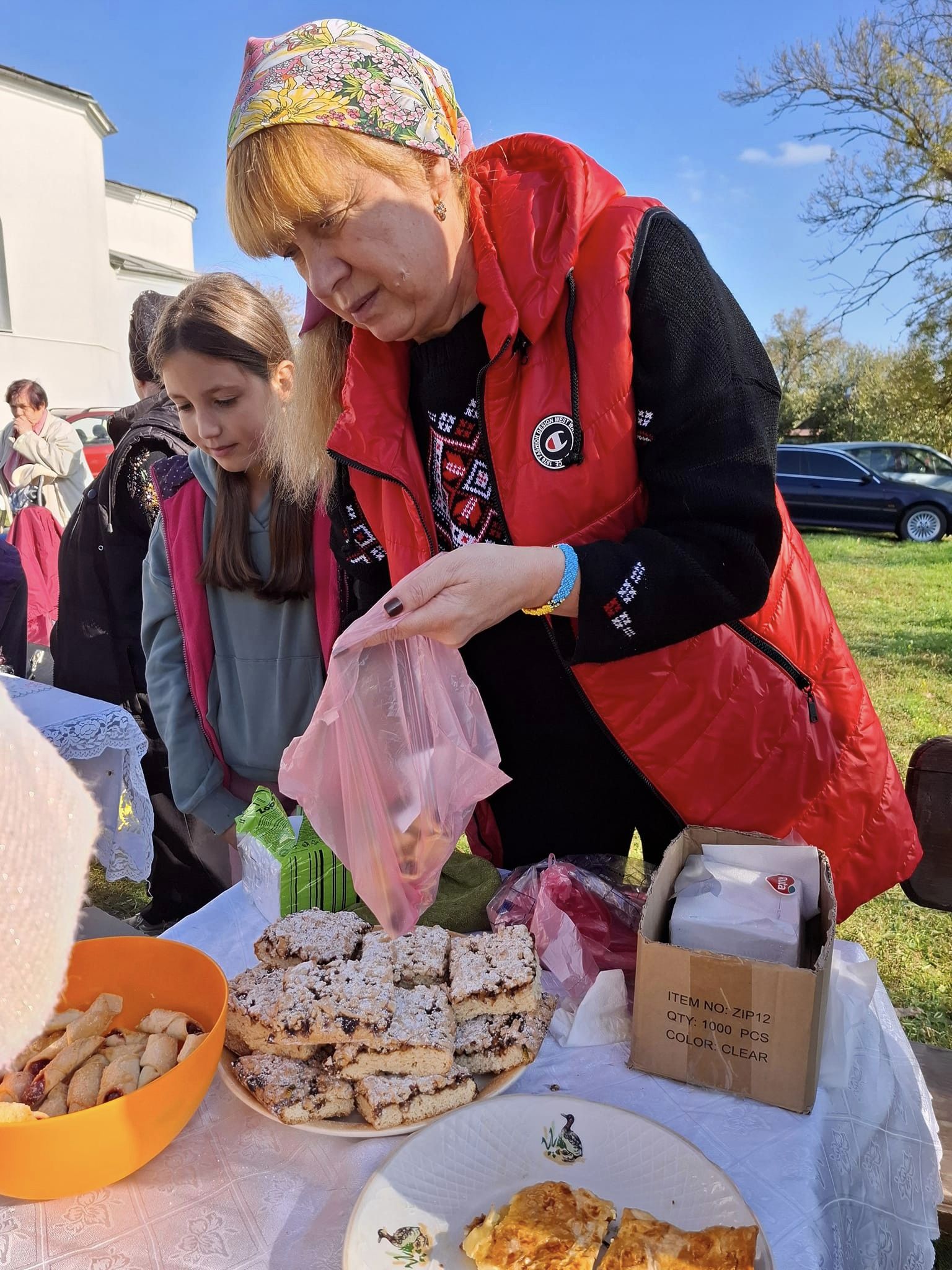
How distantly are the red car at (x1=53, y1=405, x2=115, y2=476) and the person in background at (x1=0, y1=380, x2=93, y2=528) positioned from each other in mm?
2497

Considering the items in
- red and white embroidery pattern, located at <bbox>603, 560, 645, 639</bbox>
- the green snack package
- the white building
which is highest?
the white building

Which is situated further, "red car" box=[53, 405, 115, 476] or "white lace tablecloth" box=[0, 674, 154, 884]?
"red car" box=[53, 405, 115, 476]

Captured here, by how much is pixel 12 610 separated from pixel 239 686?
184cm

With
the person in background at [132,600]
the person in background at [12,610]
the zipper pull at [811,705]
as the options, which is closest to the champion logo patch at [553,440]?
the zipper pull at [811,705]

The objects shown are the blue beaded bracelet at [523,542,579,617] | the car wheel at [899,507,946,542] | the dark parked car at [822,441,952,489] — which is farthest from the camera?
the dark parked car at [822,441,952,489]

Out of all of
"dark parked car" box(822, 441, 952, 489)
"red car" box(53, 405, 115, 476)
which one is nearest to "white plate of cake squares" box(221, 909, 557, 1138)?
A: "red car" box(53, 405, 115, 476)

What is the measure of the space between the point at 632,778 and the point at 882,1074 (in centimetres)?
59

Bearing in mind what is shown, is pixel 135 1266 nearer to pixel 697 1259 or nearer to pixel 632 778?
pixel 697 1259

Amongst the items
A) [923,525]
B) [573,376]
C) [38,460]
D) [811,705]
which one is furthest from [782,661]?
[923,525]

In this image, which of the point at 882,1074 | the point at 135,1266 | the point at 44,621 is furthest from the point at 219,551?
the point at 44,621

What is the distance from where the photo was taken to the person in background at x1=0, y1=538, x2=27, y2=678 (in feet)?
11.1

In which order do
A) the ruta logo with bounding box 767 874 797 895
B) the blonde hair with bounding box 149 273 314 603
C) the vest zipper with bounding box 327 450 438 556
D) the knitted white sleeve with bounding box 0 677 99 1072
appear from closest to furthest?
the knitted white sleeve with bounding box 0 677 99 1072 < the ruta logo with bounding box 767 874 797 895 < the vest zipper with bounding box 327 450 438 556 < the blonde hair with bounding box 149 273 314 603

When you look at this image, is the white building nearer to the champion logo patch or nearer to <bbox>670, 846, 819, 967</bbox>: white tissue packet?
the champion logo patch

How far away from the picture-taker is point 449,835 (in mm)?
1231
